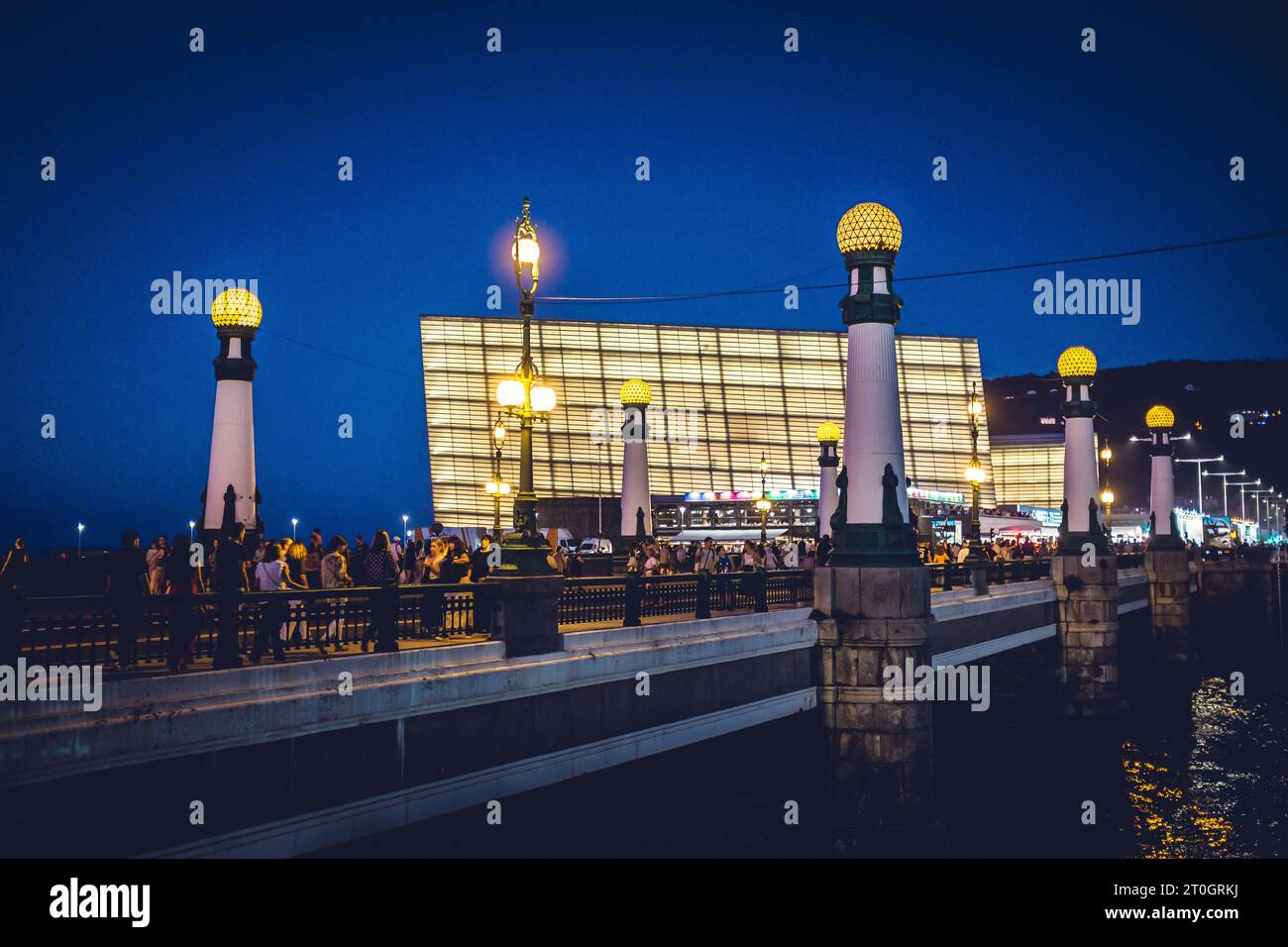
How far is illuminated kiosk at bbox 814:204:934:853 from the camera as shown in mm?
15320

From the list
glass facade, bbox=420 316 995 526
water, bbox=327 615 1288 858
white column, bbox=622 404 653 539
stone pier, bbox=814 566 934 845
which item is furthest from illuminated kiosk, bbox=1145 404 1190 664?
glass facade, bbox=420 316 995 526

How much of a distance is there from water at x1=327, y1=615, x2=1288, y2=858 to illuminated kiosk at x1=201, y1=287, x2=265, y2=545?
6.72 metres

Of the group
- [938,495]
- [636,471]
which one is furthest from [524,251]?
[938,495]

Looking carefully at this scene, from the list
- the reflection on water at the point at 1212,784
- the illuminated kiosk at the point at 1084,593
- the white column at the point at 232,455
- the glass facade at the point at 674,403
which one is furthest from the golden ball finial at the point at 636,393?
the glass facade at the point at 674,403

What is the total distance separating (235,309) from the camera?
53.0 ft

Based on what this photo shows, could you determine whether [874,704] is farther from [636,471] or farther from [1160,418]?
[1160,418]

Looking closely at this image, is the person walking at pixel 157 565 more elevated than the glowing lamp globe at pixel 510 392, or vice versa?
the glowing lamp globe at pixel 510 392

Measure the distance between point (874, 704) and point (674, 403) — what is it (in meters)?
67.9

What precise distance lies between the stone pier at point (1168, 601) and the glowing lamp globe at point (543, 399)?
107 feet

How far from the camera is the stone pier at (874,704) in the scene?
1528 centimetres

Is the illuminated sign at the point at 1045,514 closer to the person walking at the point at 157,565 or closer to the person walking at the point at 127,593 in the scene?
the person walking at the point at 157,565

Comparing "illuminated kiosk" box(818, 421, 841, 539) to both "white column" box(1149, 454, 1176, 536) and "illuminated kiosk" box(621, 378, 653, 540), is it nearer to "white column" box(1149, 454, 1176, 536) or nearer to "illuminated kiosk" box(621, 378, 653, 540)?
"illuminated kiosk" box(621, 378, 653, 540)
